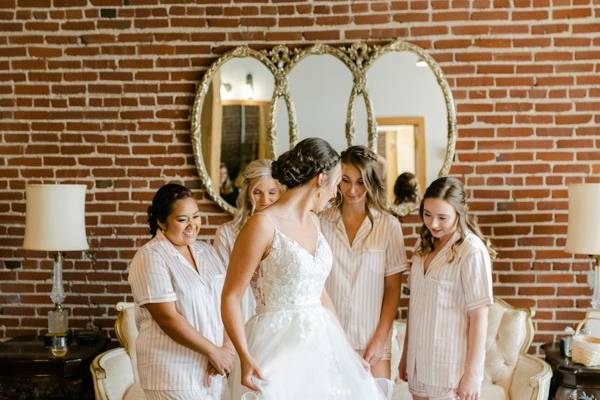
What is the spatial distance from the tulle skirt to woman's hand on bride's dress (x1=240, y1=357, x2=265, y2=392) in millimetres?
26

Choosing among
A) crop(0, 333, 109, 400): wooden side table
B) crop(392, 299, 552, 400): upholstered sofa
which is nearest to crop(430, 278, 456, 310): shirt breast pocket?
crop(392, 299, 552, 400): upholstered sofa

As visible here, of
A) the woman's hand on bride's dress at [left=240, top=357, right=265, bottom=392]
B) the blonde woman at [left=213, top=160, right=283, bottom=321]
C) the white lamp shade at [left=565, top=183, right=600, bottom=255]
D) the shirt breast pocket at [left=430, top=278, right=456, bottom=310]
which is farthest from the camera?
the white lamp shade at [left=565, top=183, right=600, bottom=255]

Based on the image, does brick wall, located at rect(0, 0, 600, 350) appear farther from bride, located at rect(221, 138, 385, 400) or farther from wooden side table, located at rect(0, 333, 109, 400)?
bride, located at rect(221, 138, 385, 400)

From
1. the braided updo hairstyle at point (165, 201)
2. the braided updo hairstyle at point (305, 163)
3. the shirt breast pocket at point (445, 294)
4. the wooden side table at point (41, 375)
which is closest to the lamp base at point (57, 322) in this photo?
the wooden side table at point (41, 375)

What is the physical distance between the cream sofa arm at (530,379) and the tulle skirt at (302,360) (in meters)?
1.23

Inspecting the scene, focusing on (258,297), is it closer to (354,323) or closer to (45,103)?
(354,323)

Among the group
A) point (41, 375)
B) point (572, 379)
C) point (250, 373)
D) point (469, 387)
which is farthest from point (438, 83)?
point (41, 375)

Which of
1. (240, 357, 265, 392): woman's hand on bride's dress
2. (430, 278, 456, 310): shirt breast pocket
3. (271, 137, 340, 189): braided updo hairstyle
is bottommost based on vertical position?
(240, 357, 265, 392): woman's hand on bride's dress

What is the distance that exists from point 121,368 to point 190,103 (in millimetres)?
1664

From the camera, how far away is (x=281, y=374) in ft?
7.00

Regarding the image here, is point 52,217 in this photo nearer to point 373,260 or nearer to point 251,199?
point 251,199

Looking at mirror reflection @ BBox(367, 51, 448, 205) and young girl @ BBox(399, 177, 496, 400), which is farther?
mirror reflection @ BBox(367, 51, 448, 205)

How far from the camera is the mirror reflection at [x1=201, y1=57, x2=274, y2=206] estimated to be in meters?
3.95

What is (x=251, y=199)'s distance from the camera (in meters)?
3.14
